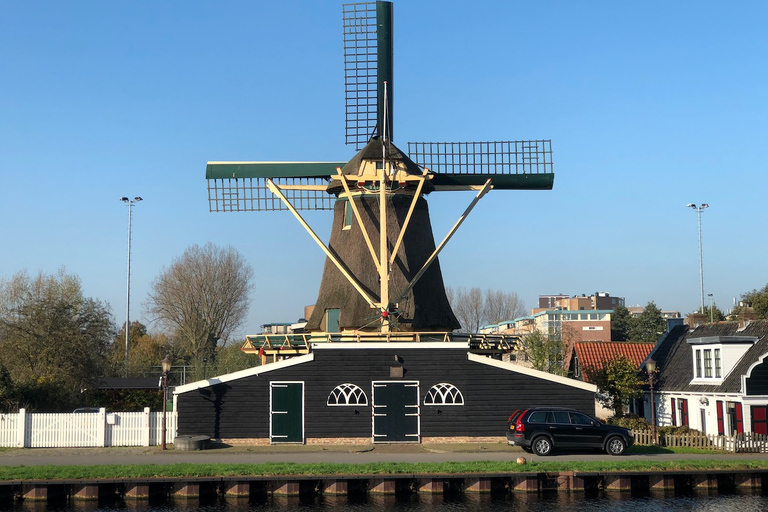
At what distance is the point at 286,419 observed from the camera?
32.7m

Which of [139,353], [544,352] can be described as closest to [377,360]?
[544,352]

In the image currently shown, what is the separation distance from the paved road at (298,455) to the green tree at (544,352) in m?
27.7

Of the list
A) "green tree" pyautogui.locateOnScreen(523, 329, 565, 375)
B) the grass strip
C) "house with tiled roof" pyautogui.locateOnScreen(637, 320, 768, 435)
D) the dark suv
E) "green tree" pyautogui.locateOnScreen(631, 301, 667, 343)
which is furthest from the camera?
"green tree" pyautogui.locateOnScreen(631, 301, 667, 343)

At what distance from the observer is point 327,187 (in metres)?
39.9

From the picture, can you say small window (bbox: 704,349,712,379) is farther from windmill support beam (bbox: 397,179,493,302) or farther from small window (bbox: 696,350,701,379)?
windmill support beam (bbox: 397,179,493,302)

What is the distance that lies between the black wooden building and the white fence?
5.57 feet

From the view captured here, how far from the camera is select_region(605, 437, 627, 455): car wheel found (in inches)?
1154

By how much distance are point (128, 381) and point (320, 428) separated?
34940 millimetres

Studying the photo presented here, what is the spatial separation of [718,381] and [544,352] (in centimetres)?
2610

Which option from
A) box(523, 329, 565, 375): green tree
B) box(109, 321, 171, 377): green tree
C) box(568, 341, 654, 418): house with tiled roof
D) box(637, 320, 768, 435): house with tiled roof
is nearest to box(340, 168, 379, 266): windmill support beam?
box(637, 320, 768, 435): house with tiled roof

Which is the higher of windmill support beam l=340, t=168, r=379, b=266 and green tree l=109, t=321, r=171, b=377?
windmill support beam l=340, t=168, r=379, b=266

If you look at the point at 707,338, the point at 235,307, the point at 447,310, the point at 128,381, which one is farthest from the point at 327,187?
the point at 235,307

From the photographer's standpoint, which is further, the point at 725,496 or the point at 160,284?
the point at 160,284

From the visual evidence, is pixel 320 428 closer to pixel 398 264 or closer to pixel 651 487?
pixel 398 264
